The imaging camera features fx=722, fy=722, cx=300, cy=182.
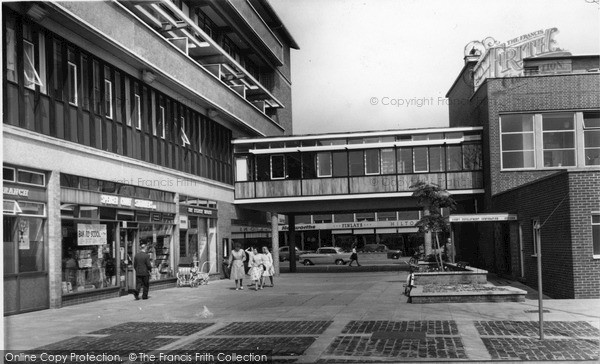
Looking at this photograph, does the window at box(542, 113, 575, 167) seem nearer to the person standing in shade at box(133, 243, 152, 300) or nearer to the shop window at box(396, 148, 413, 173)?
the shop window at box(396, 148, 413, 173)

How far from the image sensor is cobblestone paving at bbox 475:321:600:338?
40.7ft

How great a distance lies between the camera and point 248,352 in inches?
445

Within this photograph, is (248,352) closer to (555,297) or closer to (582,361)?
(582,361)

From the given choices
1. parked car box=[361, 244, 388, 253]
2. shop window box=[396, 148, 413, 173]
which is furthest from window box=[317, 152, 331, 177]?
parked car box=[361, 244, 388, 253]

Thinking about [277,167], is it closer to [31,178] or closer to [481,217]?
[481,217]

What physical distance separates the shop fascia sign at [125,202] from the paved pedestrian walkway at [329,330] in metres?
3.64

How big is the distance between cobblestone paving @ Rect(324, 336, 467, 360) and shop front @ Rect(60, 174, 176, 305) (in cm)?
1115

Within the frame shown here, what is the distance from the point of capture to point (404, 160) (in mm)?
38281

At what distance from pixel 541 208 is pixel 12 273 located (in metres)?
15.1

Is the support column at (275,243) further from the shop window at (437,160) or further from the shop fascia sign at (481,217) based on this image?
the shop fascia sign at (481,217)

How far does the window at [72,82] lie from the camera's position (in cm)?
2108

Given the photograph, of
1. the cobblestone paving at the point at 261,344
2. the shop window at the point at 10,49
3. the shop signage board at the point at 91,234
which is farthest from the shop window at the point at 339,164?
the cobblestone paving at the point at 261,344

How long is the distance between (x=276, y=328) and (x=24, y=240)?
25.1 feet

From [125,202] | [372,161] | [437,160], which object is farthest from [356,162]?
[125,202]
